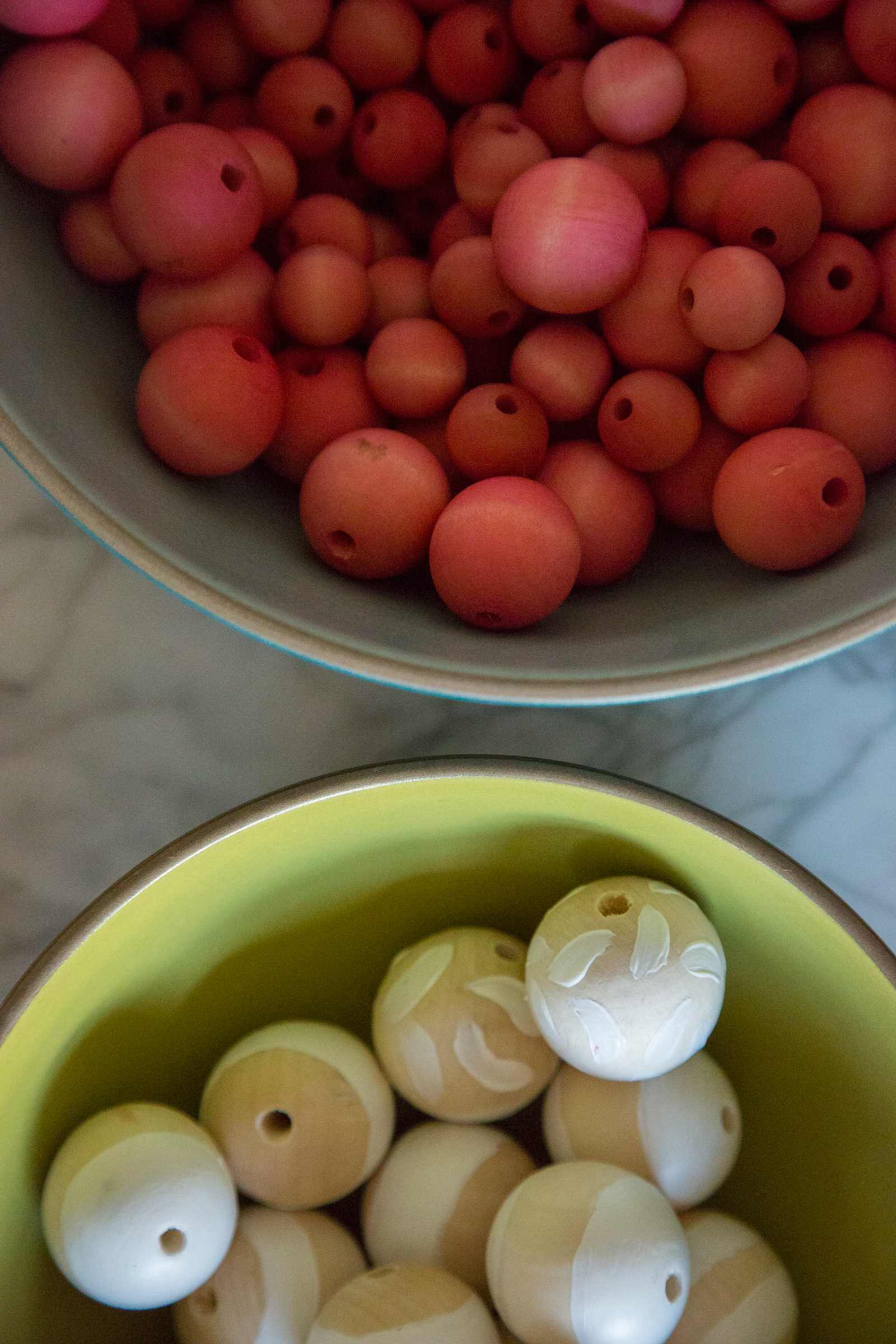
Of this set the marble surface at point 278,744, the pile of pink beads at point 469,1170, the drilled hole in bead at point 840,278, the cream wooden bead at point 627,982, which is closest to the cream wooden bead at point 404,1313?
the pile of pink beads at point 469,1170

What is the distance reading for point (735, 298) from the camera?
1.51ft

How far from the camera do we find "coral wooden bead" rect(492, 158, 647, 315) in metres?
0.47

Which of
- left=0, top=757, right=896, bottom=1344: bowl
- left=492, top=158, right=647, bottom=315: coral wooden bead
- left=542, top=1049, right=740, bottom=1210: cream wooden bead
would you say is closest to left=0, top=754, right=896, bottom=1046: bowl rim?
left=0, top=757, right=896, bottom=1344: bowl

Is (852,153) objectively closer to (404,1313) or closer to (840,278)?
(840,278)

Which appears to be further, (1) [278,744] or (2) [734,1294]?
(1) [278,744]

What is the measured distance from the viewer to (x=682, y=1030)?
450 millimetres

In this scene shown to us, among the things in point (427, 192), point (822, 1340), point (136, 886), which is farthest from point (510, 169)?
point (822, 1340)

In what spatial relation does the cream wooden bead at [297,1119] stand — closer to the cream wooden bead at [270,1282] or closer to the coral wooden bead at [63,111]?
the cream wooden bead at [270,1282]

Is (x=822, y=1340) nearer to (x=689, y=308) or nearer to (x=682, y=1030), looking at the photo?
(x=682, y=1030)

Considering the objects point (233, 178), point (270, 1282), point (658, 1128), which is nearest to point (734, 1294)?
point (658, 1128)

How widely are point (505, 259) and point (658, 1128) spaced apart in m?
0.38

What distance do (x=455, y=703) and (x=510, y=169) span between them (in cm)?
26

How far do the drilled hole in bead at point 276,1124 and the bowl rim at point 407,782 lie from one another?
11 cm

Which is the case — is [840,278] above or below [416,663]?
above
